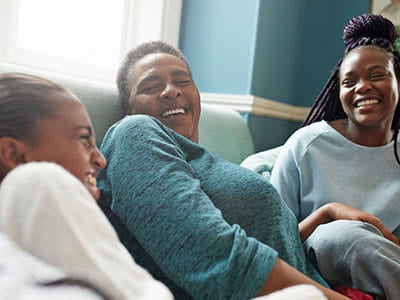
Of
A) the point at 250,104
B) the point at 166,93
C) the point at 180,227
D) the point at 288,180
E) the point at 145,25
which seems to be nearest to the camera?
the point at 180,227

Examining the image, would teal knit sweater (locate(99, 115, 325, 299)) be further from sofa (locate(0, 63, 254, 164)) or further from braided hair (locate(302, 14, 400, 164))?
braided hair (locate(302, 14, 400, 164))

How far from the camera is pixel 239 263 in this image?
737mm

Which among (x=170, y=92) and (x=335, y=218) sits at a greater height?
(x=170, y=92)

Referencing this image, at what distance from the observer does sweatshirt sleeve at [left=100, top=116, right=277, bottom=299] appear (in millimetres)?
738

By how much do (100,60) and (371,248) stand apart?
62.5 inches

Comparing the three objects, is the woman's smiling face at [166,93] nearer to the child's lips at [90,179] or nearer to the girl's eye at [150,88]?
the girl's eye at [150,88]

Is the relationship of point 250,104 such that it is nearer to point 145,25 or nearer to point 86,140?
point 145,25

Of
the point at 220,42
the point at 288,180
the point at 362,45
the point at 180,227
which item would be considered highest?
the point at 362,45

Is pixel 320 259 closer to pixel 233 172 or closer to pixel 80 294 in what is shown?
pixel 233 172

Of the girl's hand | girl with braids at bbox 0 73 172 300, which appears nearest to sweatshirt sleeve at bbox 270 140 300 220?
the girl's hand

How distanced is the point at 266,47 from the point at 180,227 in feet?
5.46

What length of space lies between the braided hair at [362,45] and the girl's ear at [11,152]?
1163 mm

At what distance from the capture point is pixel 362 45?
155 cm

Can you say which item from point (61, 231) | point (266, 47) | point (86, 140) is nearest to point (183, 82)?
point (86, 140)
